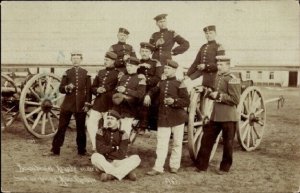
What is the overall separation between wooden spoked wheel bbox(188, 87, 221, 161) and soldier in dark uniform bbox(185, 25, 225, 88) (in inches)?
5.1

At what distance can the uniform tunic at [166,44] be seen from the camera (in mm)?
4293

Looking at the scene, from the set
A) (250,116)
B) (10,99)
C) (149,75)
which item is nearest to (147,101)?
(149,75)

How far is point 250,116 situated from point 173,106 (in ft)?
3.57

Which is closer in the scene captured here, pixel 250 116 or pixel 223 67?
pixel 223 67

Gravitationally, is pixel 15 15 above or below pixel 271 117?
above

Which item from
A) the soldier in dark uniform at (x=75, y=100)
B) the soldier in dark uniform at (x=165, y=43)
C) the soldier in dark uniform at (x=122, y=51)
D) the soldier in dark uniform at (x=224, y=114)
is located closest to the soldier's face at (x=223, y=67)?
the soldier in dark uniform at (x=224, y=114)

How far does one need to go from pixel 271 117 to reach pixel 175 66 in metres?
2.26

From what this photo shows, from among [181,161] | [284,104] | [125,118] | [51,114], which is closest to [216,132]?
[181,161]

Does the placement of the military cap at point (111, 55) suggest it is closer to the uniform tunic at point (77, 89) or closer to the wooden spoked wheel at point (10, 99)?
the uniform tunic at point (77, 89)

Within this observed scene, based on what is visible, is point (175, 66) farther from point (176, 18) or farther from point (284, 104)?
point (284, 104)

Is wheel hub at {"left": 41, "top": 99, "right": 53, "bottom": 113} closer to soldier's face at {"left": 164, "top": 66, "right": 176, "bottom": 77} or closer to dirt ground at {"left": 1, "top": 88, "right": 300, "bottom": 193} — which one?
dirt ground at {"left": 1, "top": 88, "right": 300, "bottom": 193}

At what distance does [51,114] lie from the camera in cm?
497

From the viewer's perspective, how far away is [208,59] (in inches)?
168

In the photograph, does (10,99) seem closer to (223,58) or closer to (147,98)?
(147,98)
